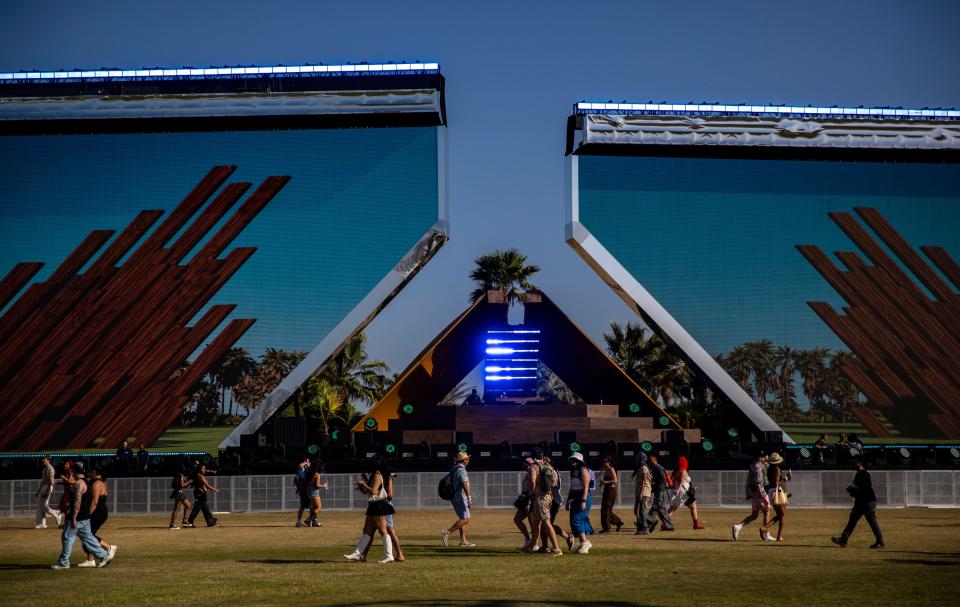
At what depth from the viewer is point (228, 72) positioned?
42781mm

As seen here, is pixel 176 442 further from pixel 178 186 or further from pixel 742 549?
pixel 742 549

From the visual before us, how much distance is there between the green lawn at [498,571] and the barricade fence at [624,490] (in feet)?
26.7

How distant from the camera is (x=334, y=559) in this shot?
60.2ft

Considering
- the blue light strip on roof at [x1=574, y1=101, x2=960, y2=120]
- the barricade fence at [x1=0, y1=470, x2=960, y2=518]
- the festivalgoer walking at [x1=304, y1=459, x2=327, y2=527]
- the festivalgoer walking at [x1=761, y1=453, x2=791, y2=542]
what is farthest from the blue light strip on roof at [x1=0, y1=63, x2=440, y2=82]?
the festivalgoer walking at [x1=761, y1=453, x2=791, y2=542]

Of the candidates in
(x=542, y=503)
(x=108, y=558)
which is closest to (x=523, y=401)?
(x=542, y=503)

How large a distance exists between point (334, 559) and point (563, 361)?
2720 centimetres

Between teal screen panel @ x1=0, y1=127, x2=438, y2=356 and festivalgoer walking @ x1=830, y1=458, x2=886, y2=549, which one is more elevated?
teal screen panel @ x1=0, y1=127, x2=438, y2=356

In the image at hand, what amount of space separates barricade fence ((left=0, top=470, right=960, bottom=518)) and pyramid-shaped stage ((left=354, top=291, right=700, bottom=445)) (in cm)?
391

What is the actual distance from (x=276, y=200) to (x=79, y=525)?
26.0 metres

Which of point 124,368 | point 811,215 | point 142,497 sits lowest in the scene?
point 142,497

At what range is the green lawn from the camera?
1370cm

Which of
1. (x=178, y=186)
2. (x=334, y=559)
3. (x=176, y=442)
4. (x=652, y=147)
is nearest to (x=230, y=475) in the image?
(x=176, y=442)

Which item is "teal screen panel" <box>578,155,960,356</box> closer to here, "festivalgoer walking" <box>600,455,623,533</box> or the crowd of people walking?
the crowd of people walking

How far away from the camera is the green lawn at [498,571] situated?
13.7 meters
